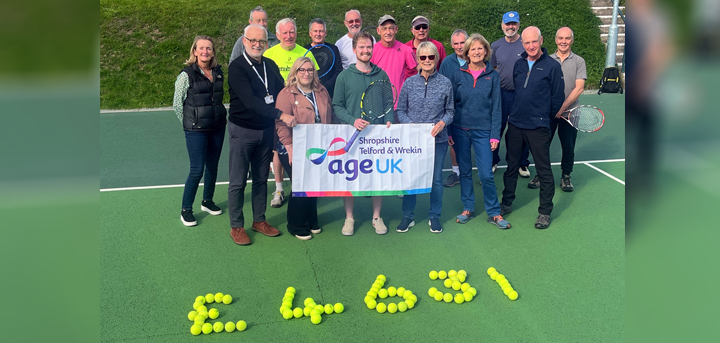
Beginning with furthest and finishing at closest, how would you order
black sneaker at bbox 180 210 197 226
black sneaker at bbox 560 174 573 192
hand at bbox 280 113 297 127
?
black sneaker at bbox 560 174 573 192
black sneaker at bbox 180 210 197 226
hand at bbox 280 113 297 127

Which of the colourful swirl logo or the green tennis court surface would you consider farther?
the colourful swirl logo

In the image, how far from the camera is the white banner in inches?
258

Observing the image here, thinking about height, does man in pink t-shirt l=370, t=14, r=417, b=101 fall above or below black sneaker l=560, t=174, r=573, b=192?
above

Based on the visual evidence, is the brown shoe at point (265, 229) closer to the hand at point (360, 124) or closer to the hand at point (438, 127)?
the hand at point (360, 124)

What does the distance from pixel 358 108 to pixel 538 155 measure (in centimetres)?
232

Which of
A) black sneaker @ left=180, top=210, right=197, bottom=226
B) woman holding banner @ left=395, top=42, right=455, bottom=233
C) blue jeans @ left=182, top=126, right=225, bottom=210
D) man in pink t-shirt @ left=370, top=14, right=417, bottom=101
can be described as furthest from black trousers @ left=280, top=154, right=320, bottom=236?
man in pink t-shirt @ left=370, top=14, right=417, bottom=101

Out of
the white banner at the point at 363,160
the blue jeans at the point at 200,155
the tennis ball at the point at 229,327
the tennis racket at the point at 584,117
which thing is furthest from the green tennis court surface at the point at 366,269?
the tennis racket at the point at 584,117

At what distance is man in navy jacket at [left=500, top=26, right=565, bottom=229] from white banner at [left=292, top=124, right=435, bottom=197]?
120cm

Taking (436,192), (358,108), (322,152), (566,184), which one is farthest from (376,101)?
(566,184)

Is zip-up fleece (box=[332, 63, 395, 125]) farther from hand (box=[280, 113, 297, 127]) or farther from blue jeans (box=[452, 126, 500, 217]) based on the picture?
blue jeans (box=[452, 126, 500, 217])
